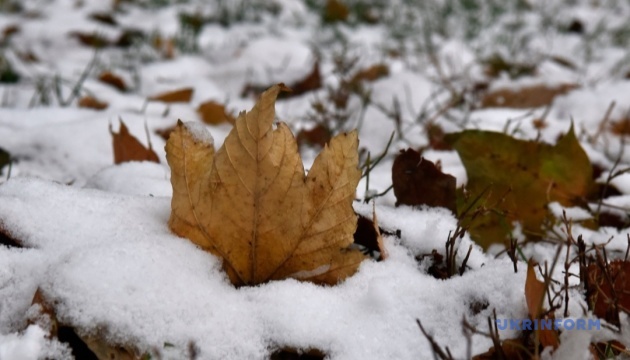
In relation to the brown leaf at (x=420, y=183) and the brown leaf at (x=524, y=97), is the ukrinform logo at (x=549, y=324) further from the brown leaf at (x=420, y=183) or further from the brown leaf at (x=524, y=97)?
the brown leaf at (x=524, y=97)

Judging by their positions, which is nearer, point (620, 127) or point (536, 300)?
point (536, 300)

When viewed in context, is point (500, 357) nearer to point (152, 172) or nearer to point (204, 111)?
point (152, 172)

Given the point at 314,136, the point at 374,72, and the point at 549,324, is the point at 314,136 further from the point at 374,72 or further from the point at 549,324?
the point at 549,324

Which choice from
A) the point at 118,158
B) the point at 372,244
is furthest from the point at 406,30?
the point at 372,244

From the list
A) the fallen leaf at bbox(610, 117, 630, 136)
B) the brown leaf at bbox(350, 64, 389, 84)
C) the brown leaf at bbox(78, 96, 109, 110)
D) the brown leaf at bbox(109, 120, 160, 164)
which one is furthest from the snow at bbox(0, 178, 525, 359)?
the brown leaf at bbox(350, 64, 389, 84)

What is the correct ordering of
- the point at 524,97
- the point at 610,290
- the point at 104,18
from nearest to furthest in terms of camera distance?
1. the point at 610,290
2. the point at 524,97
3. the point at 104,18

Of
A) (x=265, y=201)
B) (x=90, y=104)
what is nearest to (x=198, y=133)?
(x=265, y=201)
